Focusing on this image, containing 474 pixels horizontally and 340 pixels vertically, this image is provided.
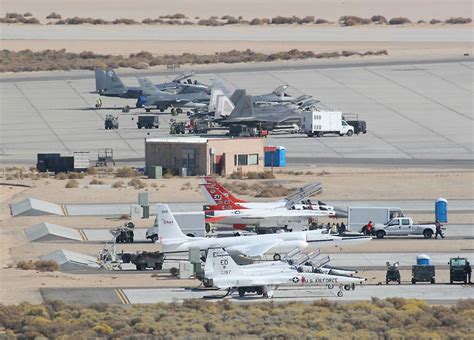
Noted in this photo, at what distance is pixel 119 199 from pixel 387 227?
21297 millimetres

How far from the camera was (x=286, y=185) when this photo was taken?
106125 millimetres

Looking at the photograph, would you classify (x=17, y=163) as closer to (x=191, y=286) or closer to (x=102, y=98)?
(x=102, y=98)

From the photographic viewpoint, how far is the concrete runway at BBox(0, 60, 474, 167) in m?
125

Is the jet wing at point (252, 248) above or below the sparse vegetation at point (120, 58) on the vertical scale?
below

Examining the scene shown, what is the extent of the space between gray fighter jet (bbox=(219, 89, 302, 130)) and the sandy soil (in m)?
18.4

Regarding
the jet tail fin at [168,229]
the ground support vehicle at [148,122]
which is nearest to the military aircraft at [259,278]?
the jet tail fin at [168,229]

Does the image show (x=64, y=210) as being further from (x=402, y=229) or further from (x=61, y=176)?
(x=402, y=229)

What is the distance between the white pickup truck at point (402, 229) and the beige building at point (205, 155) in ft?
88.0

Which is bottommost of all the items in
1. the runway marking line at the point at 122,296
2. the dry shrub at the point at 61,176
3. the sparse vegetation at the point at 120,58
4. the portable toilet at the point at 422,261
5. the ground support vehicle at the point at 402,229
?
the runway marking line at the point at 122,296

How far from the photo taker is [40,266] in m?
75.0

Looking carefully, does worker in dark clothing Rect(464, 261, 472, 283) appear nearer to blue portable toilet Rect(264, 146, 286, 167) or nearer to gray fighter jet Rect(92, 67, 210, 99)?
blue portable toilet Rect(264, 146, 286, 167)

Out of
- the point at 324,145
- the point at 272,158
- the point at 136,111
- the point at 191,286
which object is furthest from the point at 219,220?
the point at 136,111

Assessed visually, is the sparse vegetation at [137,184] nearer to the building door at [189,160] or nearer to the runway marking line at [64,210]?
the building door at [189,160]

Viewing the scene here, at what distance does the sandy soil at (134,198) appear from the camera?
236 ft
